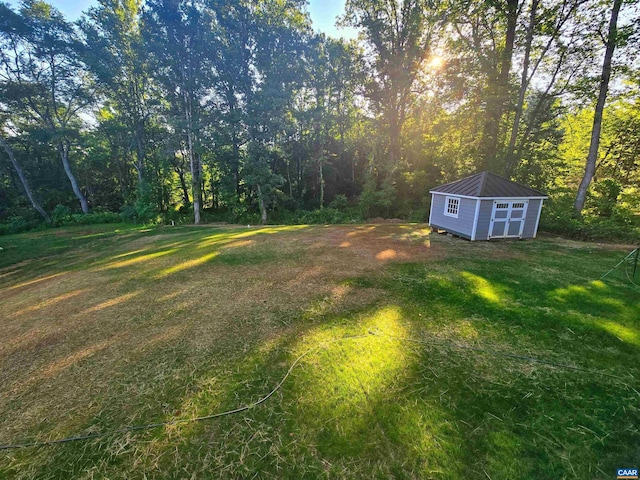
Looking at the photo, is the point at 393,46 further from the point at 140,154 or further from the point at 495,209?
the point at 140,154

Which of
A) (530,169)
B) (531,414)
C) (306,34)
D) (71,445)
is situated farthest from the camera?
(306,34)

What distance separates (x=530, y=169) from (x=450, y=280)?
42.9 feet

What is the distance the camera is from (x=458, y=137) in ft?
53.1

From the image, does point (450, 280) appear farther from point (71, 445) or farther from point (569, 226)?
point (569, 226)

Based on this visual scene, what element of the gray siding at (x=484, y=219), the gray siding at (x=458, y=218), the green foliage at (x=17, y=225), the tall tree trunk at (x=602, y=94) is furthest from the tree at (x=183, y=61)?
the tall tree trunk at (x=602, y=94)

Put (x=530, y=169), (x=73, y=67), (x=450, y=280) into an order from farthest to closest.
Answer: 1. (x=73, y=67)
2. (x=530, y=169)
3. (x=450, y=280)

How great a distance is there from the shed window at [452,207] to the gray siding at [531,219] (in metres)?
2.32

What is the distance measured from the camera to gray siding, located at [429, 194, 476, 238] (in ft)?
30.4

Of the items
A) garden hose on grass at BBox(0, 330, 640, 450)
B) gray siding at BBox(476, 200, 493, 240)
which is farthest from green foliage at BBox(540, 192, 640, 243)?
garden hose on grass at BBox(0, 330, 640, 450)

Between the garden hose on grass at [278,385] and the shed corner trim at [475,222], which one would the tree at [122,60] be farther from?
the shed corner trim at [475,222]

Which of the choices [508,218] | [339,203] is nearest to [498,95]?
[508,218]

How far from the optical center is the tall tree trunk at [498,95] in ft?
41.0

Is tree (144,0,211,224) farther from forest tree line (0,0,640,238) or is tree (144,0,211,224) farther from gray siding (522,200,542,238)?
gray siding (522,200,542,238)

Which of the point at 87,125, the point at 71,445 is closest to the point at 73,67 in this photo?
the point at 87,125
